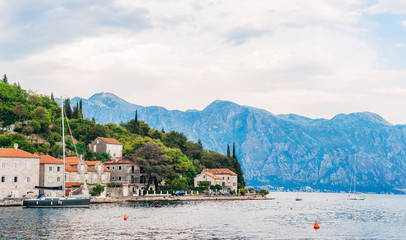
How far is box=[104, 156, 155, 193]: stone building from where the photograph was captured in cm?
13262

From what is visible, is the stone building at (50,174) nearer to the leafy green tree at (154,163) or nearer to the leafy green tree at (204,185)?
the leafy green tree at (154,163)

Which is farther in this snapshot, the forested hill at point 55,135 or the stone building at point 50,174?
the forested hill at point 55,135

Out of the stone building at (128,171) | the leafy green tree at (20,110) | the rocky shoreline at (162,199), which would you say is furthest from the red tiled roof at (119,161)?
the leafy green tree at (20,110)

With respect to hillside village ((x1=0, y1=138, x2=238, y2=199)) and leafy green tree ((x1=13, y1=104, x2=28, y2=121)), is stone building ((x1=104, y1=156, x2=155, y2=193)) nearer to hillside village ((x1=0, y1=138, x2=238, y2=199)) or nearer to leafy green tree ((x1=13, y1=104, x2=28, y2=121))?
hillside village ((x1=0, y1=138, x2=238, y2=199))

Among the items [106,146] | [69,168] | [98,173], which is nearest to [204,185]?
[106,146]

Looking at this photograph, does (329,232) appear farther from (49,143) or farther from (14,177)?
(49,143)

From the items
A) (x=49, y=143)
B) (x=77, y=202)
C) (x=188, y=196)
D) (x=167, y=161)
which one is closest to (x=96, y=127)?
(x=49, y=143)

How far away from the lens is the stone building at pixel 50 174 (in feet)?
326

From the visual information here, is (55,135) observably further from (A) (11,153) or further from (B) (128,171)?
(A) (11,153)

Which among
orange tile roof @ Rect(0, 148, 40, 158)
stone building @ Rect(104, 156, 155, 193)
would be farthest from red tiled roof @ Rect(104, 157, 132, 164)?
orange tile roof @ Rect(0, 148, 40, 158)

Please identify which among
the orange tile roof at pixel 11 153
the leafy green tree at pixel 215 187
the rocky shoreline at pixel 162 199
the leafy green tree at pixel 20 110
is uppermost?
the leafy green tree at pixel 20 110

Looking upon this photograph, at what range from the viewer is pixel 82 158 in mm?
133250

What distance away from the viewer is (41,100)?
164 m

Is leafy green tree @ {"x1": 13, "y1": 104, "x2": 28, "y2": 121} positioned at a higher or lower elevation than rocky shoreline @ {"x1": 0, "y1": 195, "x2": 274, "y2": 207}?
higher
